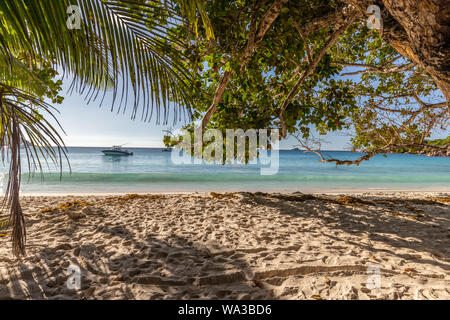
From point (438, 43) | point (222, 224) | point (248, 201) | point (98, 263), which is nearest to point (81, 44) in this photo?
point (98, 263)

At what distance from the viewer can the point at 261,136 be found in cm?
511

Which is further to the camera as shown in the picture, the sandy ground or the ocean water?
the ocean water

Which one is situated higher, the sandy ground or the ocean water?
the sandy ground

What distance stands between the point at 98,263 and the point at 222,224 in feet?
6.99

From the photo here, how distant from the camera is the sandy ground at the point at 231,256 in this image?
2087 mm

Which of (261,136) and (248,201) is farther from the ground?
(261,136)

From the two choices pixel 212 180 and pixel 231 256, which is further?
pixel 212 180

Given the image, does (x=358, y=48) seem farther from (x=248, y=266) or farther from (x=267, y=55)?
(x=248, y=266)

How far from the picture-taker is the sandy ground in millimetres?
2087

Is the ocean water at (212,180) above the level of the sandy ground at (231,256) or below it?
below

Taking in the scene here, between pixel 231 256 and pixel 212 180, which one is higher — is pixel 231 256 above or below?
above

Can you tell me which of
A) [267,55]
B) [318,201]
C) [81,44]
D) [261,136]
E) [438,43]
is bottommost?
[318,201]

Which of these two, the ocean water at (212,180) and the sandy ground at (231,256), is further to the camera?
the ocean water at (212,180)

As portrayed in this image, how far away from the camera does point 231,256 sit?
2.79 m
